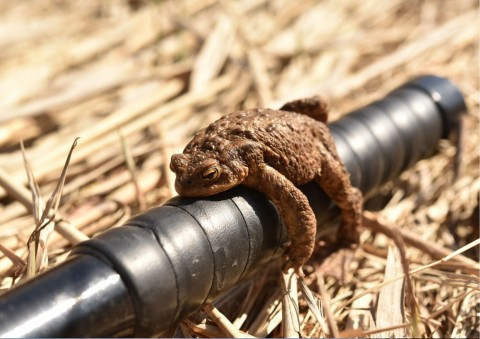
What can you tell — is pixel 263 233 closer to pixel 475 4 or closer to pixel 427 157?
pixel 427 157

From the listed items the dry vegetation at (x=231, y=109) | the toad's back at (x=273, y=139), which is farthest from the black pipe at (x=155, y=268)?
the dry vegetation at (x=231, y=109)

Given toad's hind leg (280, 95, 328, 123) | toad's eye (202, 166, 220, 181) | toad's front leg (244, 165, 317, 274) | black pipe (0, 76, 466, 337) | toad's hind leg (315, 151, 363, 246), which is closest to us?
black pipe (0, 76, 466, 337)

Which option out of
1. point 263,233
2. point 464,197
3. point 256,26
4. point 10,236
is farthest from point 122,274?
point 256,26

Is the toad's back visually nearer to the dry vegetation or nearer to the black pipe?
the black pipe

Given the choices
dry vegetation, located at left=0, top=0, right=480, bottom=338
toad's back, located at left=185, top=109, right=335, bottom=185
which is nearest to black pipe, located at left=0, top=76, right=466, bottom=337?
toad's back, located at left=185, top=109, right=335, bottom=185

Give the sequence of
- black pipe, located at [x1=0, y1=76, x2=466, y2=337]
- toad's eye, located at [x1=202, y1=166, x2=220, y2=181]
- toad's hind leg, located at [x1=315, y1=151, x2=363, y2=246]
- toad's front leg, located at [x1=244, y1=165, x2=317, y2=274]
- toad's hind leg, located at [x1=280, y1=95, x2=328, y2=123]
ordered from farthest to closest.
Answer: toad's hind leg, located at [x1=280, y1=95, x2=328, y2=123] < toad's hind leg, located at [x1=315, y1=151, x2=363, y2=246] < toad's front leg, located at [x1=244, y1=165, x2=317, y2=274] < toad's eye, located at [x1=202, y1=166, x2=220, y2=181] < black pipe, located at [x1=0, y1=76, x2=466, y2=337]

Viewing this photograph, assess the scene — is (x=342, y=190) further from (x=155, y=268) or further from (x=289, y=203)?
(x=155, y=268)

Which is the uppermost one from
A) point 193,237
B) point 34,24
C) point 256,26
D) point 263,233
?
point 34,24
